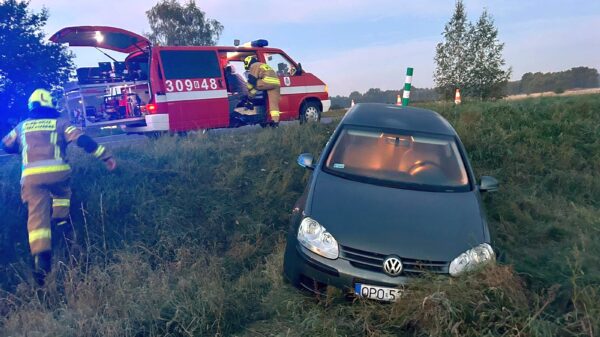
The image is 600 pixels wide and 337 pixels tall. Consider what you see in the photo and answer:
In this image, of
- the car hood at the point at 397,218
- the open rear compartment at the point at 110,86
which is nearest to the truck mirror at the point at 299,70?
the open rear compartment at the point at 110,86

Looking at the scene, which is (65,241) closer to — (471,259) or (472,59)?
(471,259)

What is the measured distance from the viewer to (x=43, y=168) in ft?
13.9

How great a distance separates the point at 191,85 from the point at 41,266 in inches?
199

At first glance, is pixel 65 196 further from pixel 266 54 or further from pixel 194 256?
pixel 266 54

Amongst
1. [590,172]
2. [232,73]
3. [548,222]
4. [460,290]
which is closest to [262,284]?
[460,290]

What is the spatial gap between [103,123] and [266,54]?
4035mm

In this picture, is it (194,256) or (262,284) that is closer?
(262,284)

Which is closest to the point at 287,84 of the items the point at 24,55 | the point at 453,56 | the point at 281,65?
the point at 281,65

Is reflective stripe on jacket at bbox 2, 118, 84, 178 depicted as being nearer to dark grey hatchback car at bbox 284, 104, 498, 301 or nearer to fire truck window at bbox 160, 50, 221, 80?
dark grey hatchback car at bbox 284, 104, 498, 301

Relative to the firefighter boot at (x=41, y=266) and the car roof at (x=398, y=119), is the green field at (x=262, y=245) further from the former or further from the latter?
the car roof at (x=398, y=119)

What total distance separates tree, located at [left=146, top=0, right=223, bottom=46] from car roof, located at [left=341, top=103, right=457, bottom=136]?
102 feet

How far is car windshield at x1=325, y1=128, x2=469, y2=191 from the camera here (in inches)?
149

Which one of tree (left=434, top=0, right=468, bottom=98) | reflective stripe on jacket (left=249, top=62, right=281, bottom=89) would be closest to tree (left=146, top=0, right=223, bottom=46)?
tree (left=434, top=0, right=468, bottom=98)

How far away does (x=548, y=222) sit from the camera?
16.6 ft
